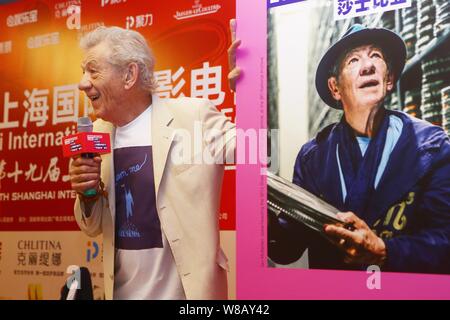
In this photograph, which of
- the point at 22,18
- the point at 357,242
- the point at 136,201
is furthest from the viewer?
the point at 22,18

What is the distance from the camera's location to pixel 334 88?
6.02ft

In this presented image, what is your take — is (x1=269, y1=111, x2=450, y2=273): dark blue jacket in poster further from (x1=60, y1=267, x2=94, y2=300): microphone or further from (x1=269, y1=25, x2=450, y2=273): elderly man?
(x1=60, y1=267, x2=94, y2=300): microphone

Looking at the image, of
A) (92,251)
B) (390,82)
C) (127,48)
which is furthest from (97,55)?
(390,82)

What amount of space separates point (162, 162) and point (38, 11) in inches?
48.5

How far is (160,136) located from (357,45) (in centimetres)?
90

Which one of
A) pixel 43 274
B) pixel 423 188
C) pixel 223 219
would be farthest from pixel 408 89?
pixel 43 274

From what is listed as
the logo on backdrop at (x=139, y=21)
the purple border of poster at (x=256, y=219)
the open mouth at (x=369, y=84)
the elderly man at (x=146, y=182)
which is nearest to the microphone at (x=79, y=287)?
the elderly man at (x=146, y=182)

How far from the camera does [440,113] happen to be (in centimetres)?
163

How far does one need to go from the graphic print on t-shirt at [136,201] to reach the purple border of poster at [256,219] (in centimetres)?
41

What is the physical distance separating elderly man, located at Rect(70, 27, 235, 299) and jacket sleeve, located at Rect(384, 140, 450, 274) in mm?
738

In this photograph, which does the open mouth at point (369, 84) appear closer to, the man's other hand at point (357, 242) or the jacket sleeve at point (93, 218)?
the man's other hand at point (357, 242)

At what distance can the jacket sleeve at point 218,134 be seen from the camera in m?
2.04

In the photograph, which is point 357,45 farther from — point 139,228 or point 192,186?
point 139,228

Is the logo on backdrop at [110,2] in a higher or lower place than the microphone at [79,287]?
higher
